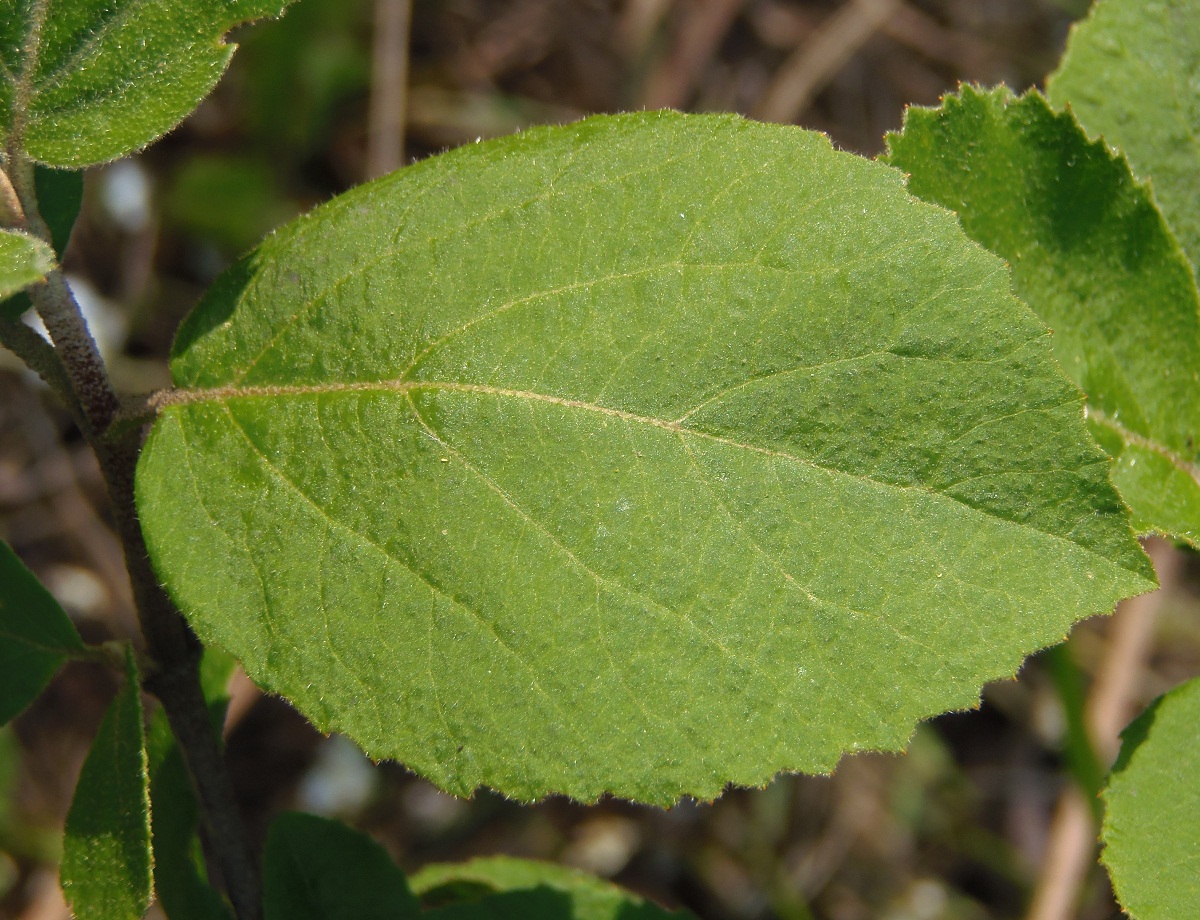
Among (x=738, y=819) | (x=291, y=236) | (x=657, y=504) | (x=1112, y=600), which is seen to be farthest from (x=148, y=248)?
(x=1112, y=600)

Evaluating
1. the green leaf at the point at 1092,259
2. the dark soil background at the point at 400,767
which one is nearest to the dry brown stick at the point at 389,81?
the dark soil background at the point at 400,767

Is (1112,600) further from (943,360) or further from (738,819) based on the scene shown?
(738,819)

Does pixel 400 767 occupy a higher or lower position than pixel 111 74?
lower

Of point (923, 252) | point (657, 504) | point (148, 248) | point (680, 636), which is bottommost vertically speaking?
point (680, 636)

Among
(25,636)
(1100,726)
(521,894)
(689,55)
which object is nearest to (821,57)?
(689,55)

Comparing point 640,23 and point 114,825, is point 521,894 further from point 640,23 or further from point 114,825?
point 640,23
